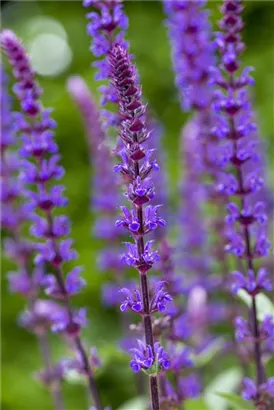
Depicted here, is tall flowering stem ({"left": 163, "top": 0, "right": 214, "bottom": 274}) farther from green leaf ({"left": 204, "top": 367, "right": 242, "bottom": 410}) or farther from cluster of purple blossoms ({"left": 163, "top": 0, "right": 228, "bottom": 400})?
green leaf ({"left": 204, "top": 367, "right": 242, "bottom": 410})

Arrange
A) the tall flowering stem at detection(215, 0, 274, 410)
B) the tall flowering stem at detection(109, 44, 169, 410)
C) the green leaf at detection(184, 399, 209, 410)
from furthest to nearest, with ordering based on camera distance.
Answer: the green leaf at detection(184, 399, 209, 410) < the tall flowering stem at detection(215, 0, 274, 410) < the tall flowering stem at detection(109, 44, 169, 410)

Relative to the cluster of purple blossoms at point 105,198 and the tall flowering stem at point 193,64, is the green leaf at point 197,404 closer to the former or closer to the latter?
→ the cluster of purple blossoms at point 105,198

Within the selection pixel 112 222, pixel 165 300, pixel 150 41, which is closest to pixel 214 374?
pixel 112 222

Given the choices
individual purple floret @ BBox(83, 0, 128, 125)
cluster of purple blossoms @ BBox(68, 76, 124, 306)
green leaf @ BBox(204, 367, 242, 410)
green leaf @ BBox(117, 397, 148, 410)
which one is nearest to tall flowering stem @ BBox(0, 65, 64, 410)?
cluster of purple blossoms @ BBox(68, 76, 124, 306)

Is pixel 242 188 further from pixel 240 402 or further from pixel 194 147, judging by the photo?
pixel 194 147

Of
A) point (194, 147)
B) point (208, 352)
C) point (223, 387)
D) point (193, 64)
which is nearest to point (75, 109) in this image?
point (194, 147)

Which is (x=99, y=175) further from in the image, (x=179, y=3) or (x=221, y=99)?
(x=221, y=99)
